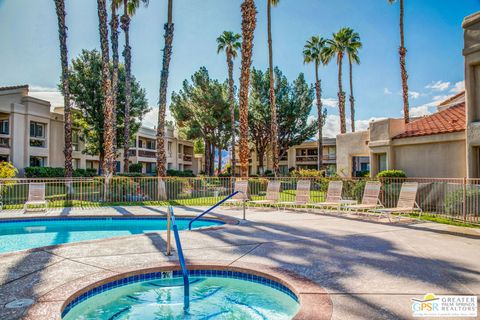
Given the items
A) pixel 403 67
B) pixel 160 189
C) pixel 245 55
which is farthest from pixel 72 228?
pixel 403 67

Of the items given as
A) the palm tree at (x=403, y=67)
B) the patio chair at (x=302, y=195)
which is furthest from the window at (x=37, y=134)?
the palm tree at (x=403, y=67)

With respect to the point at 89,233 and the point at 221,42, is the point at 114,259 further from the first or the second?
the point at 221,42

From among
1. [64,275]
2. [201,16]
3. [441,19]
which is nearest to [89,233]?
[64,275]

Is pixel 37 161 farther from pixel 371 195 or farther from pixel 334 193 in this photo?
pixel 371 195

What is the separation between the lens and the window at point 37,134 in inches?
1063

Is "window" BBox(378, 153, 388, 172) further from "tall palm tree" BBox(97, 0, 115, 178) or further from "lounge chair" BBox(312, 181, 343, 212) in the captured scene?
"tall palm tree" BBox(97, 0, 115, 178)

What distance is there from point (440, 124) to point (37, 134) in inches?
1123

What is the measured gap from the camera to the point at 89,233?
11.3 meters

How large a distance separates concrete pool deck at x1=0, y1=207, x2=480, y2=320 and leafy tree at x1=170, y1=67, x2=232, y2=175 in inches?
1094

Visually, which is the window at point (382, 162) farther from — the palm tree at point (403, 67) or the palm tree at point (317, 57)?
the palm tree at point (317, 57)

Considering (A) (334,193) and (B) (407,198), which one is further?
(A) (334,193)

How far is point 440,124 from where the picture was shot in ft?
51.4

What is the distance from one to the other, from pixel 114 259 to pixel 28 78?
2663 cm

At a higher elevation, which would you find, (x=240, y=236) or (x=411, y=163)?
(x=411, y=163)
